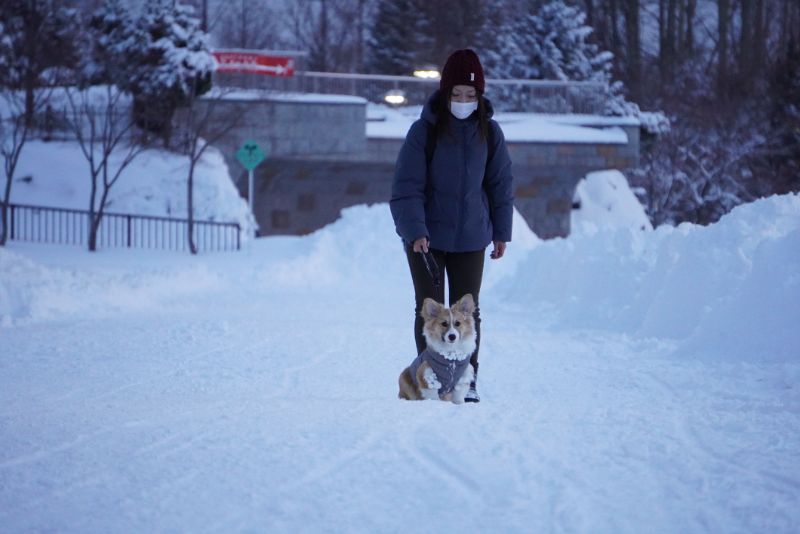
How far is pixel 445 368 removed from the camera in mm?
5152

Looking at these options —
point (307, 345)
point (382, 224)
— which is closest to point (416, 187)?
point (307, 345)

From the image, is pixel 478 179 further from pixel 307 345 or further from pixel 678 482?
pixel 307 345

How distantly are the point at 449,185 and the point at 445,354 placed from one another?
1023 mm

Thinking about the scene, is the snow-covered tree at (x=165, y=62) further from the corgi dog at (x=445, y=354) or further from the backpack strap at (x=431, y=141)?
the corgi dog at (x=445, y=354)

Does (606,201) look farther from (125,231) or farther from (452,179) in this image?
(452,179)

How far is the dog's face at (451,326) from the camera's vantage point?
201 inches

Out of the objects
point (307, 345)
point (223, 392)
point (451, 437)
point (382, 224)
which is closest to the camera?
point (451, 437)

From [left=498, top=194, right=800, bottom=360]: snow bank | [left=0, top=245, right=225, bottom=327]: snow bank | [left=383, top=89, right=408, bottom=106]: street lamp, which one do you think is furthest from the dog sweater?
[left=383, top=89, right=408, bottom=106]: street lamp

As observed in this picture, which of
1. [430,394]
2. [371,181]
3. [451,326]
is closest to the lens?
[451,326]

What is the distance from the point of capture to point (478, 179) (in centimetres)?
547

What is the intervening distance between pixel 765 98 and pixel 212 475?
34.8 meters

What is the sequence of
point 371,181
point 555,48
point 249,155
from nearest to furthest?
point 249,155 → point 371,181 → point 555,48

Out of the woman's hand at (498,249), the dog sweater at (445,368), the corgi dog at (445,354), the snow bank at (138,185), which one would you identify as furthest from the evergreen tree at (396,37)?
the dog sweater at (445,368)

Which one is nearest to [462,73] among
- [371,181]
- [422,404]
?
[422,404]
